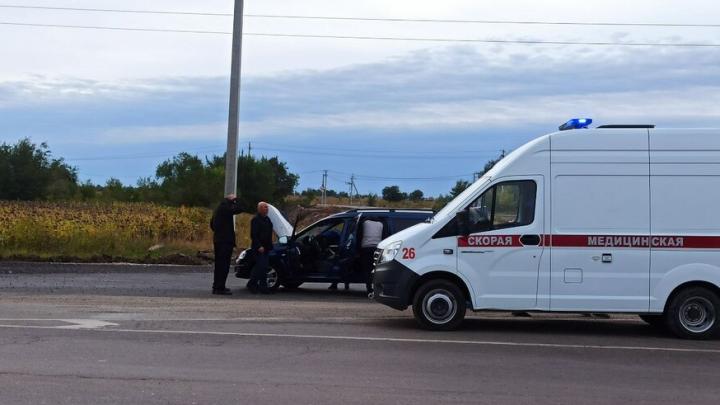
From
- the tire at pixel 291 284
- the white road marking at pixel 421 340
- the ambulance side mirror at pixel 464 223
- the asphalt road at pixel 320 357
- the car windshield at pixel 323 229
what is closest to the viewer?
the asphalt road at pixel 320 357

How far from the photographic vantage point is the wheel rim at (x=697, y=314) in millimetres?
12133

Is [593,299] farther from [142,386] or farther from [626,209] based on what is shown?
[142,386]

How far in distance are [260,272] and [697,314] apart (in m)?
8.19

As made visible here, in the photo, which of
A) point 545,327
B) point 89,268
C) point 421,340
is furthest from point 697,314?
point 89,268

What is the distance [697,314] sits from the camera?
1219 centimetres

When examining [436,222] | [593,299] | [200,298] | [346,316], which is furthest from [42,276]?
[593,299]

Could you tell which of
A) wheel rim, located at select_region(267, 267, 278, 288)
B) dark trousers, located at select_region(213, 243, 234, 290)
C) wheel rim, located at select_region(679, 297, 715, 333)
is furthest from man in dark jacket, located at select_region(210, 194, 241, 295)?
wheel rim, located at select_region(679, 297, 715, 333)

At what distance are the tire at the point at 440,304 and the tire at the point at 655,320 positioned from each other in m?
2.58

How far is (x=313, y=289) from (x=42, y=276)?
6271mm

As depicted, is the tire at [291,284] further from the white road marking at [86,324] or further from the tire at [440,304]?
the tire at [440,304]

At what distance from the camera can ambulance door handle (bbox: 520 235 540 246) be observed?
12.2m

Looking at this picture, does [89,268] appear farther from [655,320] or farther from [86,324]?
[655,320]

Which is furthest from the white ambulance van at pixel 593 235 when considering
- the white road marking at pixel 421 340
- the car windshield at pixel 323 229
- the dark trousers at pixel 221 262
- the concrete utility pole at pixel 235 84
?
the concrete utility pole at pixel 235 84

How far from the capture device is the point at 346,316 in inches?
551
